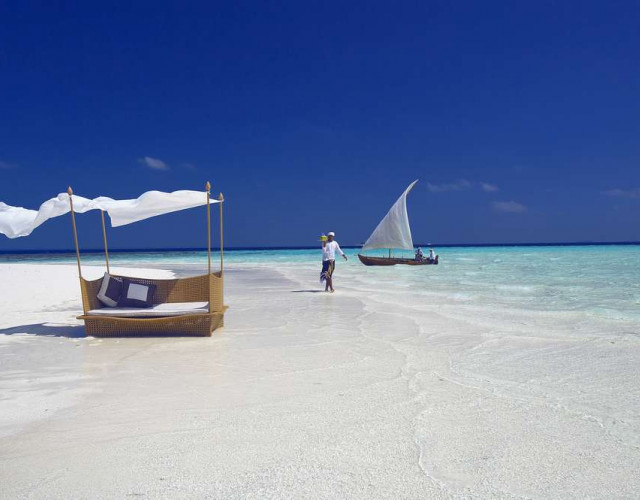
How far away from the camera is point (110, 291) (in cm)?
923

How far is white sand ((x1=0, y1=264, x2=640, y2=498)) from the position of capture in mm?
3361

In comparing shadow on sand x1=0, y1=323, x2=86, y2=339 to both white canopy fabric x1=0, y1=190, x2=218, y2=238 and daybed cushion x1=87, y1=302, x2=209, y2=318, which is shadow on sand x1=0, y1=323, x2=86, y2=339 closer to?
daybed cushion x1=87, y1=302, x2=209, y2=318

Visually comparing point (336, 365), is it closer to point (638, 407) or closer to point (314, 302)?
point (638, 407)

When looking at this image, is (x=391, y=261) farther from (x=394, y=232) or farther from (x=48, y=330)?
(x=48, y=330)

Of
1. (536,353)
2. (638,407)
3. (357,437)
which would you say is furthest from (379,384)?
(536,353)

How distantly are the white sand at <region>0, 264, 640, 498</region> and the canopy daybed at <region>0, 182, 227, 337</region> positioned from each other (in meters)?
0.34

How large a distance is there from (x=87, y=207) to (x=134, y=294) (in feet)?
5.99

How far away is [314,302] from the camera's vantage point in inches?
539

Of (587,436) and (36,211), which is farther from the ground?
(36,211)

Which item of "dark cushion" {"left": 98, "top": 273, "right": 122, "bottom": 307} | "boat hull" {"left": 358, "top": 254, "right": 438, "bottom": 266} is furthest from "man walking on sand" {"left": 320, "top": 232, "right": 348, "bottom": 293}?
"boat hull" {"left": 358, "top": 254, "right": 438, "bottom": 266}

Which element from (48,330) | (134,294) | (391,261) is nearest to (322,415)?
(134,294)

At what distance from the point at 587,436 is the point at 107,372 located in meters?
5.28

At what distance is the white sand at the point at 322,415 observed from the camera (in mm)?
3361

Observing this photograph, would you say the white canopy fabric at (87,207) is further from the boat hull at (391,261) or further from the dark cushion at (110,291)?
the boat hull at (391,261)
